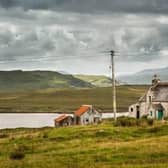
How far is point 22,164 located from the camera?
3291cm

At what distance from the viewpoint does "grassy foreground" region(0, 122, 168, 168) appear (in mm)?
31984

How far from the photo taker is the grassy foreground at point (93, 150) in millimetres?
31984

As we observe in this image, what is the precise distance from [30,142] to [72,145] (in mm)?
7247

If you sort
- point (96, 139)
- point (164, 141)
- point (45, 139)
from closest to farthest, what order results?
point (164, 141) → point (96, 139) → point (45, 139)

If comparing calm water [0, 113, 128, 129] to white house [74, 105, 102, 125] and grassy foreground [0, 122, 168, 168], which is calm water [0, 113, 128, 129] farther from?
grassy foreground [0, 122, 168, 168]

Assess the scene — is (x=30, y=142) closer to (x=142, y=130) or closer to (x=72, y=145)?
(x=72, y=145)

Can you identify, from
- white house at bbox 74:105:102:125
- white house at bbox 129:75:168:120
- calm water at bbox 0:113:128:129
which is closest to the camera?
white house at bbox 129:75:168:120

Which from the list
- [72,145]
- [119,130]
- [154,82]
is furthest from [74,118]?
[72,145]

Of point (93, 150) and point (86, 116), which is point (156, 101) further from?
point (93, 150)

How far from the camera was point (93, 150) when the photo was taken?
124ft

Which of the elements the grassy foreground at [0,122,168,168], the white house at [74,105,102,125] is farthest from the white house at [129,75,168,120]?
the grassy foreground at [0,122,168,168]

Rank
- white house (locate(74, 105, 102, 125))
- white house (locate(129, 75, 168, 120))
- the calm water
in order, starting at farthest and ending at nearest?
the calm water → white house (locate(74, 105, 102, 125)) → white house (locate(129, 75, 168, 120))

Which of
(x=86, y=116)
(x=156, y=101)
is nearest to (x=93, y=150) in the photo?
(x=156, y=101)

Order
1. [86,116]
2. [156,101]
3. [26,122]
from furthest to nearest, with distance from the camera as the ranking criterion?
[26,122]
[86,116]
[156,101]
